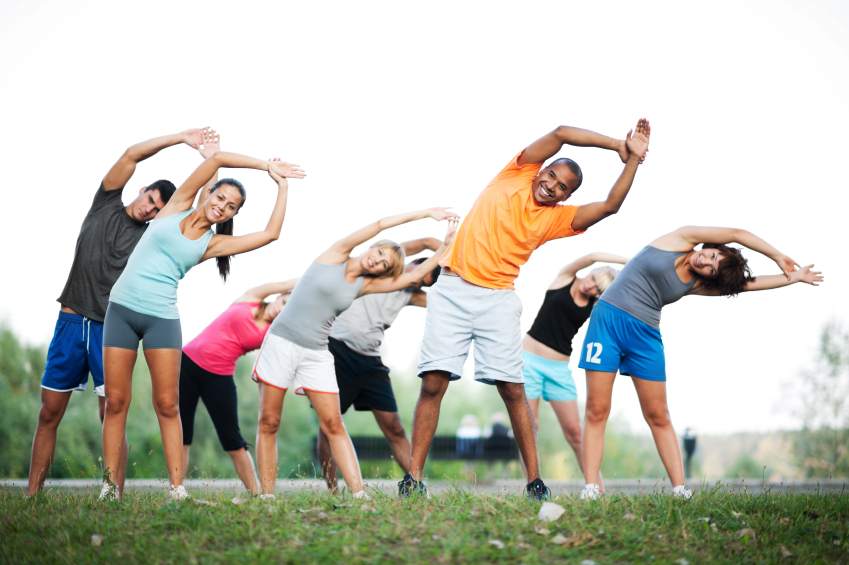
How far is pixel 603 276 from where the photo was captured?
586 cm

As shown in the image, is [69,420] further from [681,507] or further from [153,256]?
[681,507]

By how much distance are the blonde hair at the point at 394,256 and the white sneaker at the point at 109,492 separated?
8.13ft

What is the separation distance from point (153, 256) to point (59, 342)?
118 centimetres

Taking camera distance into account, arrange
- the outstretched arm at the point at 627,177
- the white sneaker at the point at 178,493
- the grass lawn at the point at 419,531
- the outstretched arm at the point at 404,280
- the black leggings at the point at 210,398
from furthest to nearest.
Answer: the black leggings at the point at 210,398 < the outstretched arm at the point at 404,280 < the outstretched arm at the point at 627,177 < the white sneaker at the point at 178,493 < the grass lawn at the point at 419,531

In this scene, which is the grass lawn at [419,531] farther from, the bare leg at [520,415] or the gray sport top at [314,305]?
the gray sport top at [314,305]

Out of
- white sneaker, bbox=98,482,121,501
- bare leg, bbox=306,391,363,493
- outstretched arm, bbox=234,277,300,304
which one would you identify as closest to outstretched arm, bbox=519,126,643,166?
bare leg, bbox=306,391,363,493

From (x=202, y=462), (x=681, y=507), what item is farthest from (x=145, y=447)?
(x=681, y=507)

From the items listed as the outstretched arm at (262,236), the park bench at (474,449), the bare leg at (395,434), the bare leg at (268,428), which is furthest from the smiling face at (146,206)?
the park bench at (474,449)

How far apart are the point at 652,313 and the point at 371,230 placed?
2293 mm

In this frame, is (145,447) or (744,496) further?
(145,447)

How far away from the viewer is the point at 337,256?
496 centimetres

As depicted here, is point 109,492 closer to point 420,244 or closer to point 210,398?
point 210,398

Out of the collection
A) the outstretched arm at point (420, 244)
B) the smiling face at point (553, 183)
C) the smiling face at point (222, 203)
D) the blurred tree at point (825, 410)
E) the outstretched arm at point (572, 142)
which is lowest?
the blurred tree at point (825, 410)

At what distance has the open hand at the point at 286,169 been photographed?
460 centimetres
